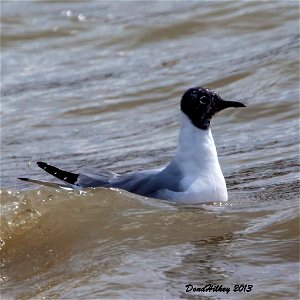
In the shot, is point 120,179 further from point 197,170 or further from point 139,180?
point 197,170

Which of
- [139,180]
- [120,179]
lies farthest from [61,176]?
[139,180]

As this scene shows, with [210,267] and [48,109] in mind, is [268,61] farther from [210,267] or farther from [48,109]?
[210,267]

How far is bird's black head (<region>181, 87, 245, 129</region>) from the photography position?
7496mm

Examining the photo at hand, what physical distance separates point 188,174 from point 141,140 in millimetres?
2538

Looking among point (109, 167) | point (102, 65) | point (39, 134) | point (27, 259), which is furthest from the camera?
point (102, 65)

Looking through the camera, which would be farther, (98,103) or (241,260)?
(98,103)

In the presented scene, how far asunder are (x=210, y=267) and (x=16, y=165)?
3.99 metres

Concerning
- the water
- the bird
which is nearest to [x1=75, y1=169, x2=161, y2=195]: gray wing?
the bird

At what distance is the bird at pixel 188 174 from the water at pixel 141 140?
142mm

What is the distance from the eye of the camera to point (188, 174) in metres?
7.23

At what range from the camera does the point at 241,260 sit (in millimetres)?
5723

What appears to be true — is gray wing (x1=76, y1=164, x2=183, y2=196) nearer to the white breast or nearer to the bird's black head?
the white breast

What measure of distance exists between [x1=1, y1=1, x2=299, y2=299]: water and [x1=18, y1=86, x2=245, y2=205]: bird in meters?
0.14

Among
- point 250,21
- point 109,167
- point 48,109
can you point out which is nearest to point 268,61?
point 250,21
